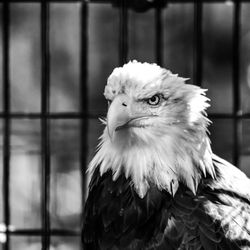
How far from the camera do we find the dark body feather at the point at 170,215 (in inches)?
70.9

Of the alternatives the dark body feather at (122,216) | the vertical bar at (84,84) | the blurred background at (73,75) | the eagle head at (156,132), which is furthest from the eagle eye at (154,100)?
the blurred background at (73,75)

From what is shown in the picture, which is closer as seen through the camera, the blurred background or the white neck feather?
the white neck feather

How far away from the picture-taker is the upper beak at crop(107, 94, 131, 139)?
5.84 feet

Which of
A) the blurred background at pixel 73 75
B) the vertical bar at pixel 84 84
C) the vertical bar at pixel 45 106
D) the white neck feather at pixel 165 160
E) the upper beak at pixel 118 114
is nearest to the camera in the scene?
the upper beak at pixel 118 114

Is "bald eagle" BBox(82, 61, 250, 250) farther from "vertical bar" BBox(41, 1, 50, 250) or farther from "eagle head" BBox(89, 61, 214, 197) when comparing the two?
"vertical bar" BBox(41, 1, 50, 250)

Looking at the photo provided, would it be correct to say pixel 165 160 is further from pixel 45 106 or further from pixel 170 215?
pixel 45 106

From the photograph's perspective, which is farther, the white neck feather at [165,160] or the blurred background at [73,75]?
the blurred background at [73,75]

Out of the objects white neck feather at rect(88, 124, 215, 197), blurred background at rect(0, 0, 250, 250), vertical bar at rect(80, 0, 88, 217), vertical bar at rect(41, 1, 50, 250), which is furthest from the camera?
blurred background at rect(0, 0, 250, 250)

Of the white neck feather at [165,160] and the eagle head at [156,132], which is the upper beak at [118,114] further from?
the white neck feather at [165,160]

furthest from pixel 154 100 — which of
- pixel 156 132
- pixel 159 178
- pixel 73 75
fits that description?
pixel 73 75

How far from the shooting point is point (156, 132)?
6.15 feet

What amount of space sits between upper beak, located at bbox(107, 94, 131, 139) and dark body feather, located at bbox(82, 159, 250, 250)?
200mm

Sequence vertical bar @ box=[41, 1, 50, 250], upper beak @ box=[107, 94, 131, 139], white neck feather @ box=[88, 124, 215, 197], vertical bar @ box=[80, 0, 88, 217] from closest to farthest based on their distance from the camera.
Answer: upper beak @ box=[107, 94, 131, 139]
white neck feather @ box=[88, 124, 215, 197]
vertical bar @ box=[41, 1, 50, 250]
vertical bar @ box=[80, 0, 88, 217]

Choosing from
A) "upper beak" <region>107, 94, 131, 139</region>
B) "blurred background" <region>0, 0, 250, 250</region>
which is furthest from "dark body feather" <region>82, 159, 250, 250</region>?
"blurred background" <region>0, 0, 250, 250</region>
